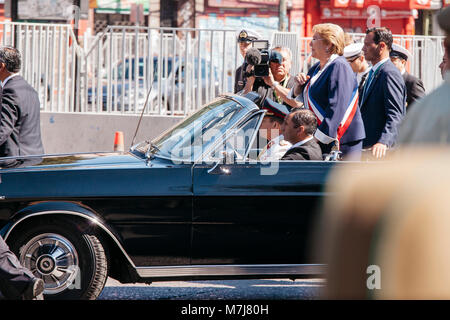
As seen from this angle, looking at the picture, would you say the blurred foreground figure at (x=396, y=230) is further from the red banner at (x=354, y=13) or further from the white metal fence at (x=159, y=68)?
the red banner at (x=354, y=13)

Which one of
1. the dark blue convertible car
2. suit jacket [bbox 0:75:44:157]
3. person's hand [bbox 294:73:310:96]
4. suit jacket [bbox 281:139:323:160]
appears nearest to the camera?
the dark blue convertible car

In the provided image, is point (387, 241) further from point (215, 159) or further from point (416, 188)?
point (215, 159)

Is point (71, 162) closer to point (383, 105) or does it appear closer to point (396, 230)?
point (383, 105)

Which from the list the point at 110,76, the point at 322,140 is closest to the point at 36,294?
the point at 322,140

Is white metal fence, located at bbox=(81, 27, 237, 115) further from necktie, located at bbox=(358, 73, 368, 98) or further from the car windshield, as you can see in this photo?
the car windshield

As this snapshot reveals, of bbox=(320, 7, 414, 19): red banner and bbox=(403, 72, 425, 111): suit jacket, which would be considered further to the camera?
bbox=(320, 7, 414, 19): red banner

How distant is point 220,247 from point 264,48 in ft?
8.18

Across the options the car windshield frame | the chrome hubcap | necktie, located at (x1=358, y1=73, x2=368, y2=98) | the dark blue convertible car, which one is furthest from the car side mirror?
necktie, located at (x1=358, y1=73, x2=368, y2=98)

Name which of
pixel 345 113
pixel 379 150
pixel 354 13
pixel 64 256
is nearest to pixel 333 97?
pixel 345 113

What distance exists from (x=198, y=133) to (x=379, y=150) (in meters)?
1.53

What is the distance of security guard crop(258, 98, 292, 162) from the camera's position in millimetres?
5723

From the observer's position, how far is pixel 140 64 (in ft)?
38.6

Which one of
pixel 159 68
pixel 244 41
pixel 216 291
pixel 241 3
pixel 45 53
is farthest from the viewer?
pixel 241 3

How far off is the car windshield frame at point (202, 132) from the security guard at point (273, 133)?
0.27 m
